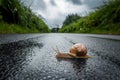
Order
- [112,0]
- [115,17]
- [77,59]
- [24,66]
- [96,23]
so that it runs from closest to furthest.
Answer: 1. [24,66]
2. [77,59]
3. [115,17]
4. [112,0]
5. [96,23]

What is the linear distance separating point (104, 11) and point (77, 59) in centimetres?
4146

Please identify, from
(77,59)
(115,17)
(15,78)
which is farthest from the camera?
(115,17)

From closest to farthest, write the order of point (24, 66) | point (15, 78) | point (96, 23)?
1. point (15, 78)
2. point (24, 66)
3. point (96, 23)

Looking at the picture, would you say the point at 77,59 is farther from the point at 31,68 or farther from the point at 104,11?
the point at 104,11

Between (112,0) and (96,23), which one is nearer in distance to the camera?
(112,0)

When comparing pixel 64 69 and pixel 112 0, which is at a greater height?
pixel 112 0

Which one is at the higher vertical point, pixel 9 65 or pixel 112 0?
pixel 112 0

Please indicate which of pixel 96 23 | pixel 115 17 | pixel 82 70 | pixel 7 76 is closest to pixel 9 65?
pixel 7 76

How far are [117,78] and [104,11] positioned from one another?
142 ft

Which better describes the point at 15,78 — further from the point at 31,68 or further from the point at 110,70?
the point at 110,70

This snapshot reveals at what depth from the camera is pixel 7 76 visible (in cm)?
358

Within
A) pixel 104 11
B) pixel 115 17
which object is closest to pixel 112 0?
pixel 104 11

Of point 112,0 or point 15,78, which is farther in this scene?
point 112,0

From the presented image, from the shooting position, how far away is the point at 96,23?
5044 cm
